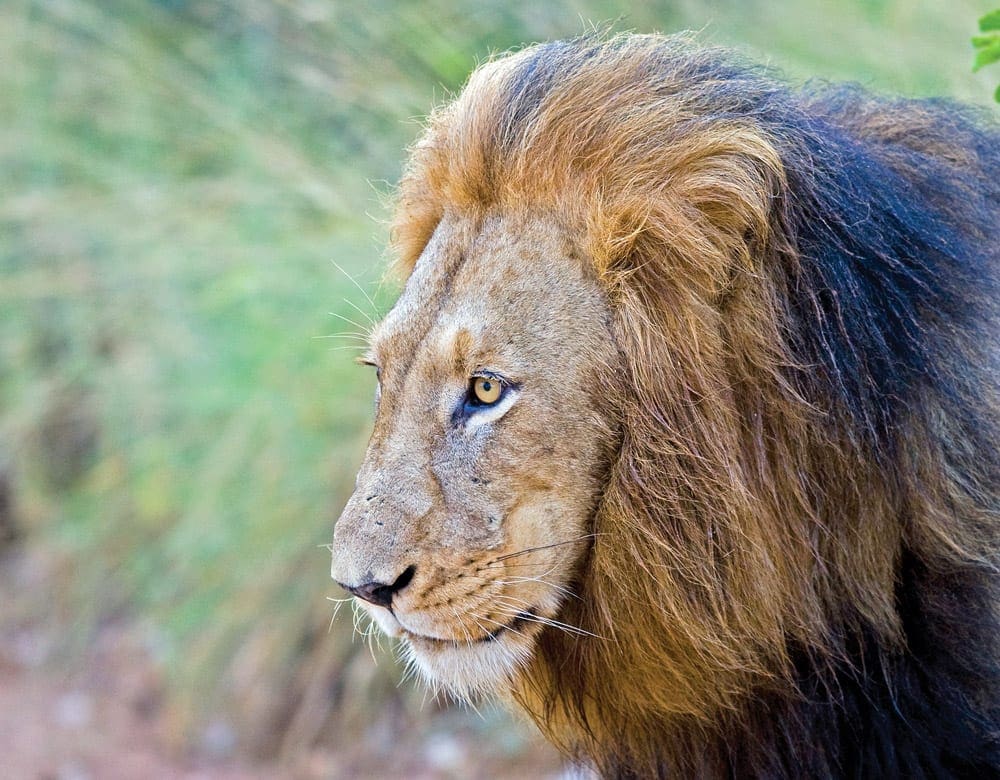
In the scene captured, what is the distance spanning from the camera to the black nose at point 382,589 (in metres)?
2.25

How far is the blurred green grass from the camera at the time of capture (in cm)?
530

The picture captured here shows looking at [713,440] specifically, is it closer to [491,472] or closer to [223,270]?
[491,472]

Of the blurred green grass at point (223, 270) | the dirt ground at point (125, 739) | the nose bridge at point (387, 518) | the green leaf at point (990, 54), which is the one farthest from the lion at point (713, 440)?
the dirt ground at point (125, 739)

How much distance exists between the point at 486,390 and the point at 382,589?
409 millimetres

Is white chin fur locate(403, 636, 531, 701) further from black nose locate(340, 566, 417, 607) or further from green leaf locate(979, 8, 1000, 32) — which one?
green leaf locate(979, 8, 1000, 32)

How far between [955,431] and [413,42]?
149 inches

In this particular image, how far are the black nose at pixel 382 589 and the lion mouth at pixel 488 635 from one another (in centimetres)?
10

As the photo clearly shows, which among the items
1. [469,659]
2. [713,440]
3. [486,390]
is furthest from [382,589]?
[713,440]

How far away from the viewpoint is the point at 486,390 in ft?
7.52

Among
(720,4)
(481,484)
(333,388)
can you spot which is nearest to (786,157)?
(481,484)

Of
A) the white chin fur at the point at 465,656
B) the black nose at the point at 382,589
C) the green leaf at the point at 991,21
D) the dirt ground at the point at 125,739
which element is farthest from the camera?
the dirt ground at the point at 125,739

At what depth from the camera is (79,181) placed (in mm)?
6543

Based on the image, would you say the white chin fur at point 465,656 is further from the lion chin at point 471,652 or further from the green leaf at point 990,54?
the green leaf at point 990,54

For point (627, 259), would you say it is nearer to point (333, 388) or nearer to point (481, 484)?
point (481, 484)
